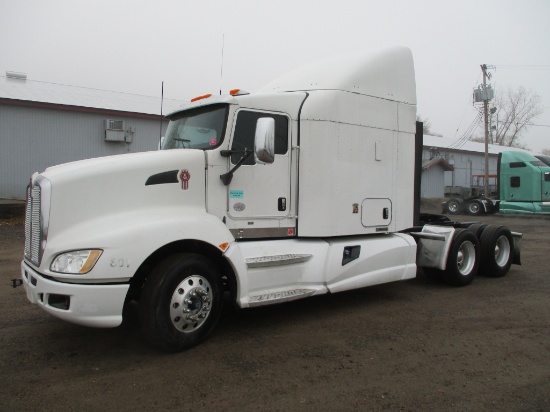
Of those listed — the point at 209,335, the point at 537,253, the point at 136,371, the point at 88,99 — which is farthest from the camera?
the point at 88,99

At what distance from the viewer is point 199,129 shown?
549cm

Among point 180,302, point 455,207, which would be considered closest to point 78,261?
point 180,302

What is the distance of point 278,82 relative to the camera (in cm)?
687

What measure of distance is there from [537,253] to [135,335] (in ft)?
35.3

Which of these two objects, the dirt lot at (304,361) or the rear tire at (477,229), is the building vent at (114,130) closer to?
the dirt lot at (304,361)

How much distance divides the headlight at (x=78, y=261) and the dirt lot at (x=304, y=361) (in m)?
0.95

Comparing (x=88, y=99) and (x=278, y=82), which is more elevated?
(x=88, y=99)

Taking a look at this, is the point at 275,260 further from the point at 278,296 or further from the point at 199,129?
the point at 199,129

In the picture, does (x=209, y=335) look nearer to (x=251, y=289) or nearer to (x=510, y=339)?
(x=251, y=289)

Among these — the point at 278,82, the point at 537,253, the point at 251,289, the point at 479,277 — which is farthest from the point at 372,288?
the point at 537,253

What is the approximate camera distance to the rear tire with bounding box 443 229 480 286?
7555 mm

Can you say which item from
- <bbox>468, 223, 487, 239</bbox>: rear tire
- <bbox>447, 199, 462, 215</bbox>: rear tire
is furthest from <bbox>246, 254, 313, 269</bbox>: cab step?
<bbox>447, 199, 462, 215</bbox>: rear tire

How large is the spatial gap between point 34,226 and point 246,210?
2.24m

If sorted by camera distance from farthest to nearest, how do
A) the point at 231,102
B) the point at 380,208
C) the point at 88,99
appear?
the point at 88,99
the point at 380,208
the point at 231,102
